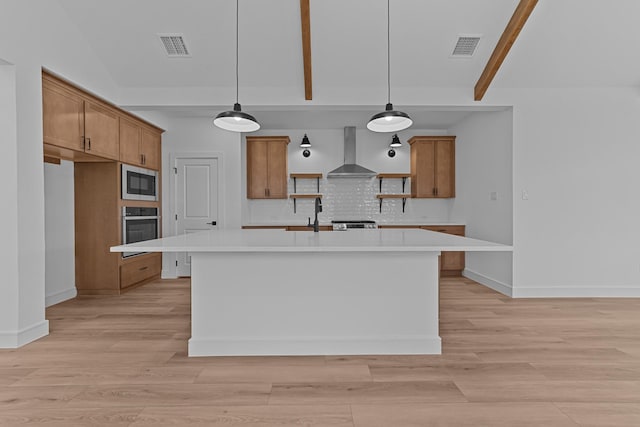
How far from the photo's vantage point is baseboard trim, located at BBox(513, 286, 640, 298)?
15.2ft

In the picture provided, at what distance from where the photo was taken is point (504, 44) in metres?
3.82

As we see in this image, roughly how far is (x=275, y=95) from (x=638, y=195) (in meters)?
4.51

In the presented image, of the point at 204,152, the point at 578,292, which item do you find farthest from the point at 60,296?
the point at 578,292

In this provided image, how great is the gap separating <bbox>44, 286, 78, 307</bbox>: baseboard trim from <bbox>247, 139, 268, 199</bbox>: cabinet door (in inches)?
110

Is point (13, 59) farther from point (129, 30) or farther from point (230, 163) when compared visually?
point (230, 163)

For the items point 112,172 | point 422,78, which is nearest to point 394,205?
point 422,78

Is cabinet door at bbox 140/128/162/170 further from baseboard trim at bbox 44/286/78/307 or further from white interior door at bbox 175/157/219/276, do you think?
baseboard trim at bbox 44/286/78/307

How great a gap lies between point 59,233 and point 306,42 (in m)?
3.61

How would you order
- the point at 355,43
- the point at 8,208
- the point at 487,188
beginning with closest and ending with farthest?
the point at 8,208
the point at 355,43
the point at 487,188

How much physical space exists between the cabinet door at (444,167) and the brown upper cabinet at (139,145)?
4.49 m

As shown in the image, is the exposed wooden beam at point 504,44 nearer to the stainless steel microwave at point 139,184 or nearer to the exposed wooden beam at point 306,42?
the exposed wooden beam at point 306,42

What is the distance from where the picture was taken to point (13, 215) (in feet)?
9.74

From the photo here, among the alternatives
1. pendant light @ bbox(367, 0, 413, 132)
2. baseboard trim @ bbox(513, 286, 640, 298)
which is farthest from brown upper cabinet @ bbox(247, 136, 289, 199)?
baseboard trim @ bbox(513, 286, 640, 298)

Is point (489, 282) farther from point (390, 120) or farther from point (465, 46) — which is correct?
point (390, 120)
